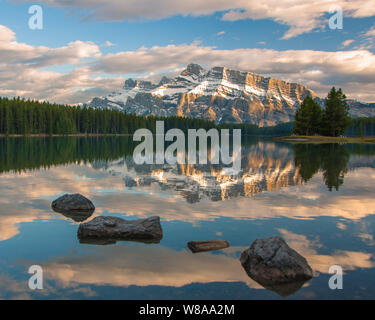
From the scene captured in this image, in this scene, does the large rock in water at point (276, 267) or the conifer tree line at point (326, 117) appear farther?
the conifer tree line at point (326, 117)

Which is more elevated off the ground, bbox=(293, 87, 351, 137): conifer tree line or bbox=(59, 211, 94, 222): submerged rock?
bbox=(293, 87, 351, 137): conifer tree line

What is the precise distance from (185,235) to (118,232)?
2523 mm

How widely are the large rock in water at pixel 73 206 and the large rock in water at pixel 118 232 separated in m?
3.48

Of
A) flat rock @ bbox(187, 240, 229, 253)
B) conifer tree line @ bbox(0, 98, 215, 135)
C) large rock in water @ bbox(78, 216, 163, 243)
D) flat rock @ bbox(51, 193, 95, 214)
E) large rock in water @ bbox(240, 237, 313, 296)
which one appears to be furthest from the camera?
conifer tree line @ bbox(0, 98, 215, 135)

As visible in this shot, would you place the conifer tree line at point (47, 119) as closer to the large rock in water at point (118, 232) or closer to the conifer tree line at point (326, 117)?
the conifer tree line at point (326, 117)

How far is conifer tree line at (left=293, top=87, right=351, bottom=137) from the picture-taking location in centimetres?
10506

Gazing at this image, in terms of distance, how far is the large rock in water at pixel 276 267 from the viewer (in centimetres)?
912

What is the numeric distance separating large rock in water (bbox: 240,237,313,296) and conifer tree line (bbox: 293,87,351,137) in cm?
10510

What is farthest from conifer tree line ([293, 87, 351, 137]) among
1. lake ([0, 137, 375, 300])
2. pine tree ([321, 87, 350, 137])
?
lake ([0, 137, 375, 300])

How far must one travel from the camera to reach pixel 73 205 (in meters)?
16.7

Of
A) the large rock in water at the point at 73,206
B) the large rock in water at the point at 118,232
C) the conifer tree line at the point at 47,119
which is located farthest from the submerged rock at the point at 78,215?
the conifer tree line at the point at 47,119

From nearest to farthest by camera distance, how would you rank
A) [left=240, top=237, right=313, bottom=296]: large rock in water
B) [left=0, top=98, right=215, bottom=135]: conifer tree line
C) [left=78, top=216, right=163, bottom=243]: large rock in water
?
[left=240, top=237, right=313, bottom=296]: large rock in water < [left=78, top=216, right=163, bottom=243]: large rock in water < [left=0, top=98, right=215, bottom=135]: conifer tree line

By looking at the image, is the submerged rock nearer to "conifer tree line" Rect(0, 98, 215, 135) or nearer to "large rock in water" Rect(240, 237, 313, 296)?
"large rock in water" Rect(240, 237, 313, 296)

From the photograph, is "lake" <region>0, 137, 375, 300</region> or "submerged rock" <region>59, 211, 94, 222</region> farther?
"submerged rock" <region>59, 211, 94, 222</region>
